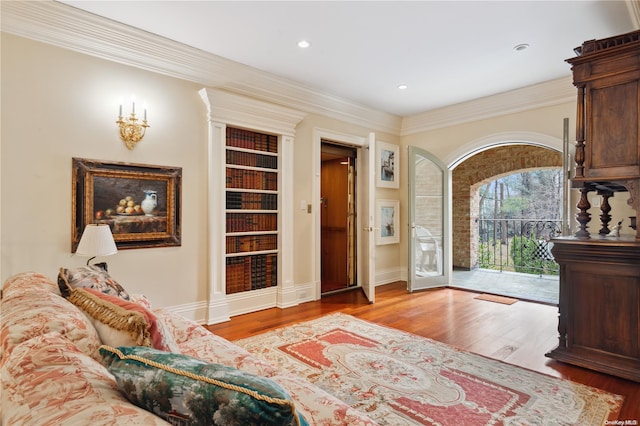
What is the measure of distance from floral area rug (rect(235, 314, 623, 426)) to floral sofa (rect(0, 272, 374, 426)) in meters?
1.02

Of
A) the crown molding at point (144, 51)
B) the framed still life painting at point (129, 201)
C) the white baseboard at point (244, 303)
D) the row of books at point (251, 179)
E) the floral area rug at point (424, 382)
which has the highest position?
the crown molding at point (144, 51)

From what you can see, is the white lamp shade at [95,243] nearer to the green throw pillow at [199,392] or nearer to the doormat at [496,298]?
the green throw pillow at [199,392]

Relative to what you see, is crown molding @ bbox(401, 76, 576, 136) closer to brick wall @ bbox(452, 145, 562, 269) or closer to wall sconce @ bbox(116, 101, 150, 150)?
brick wall @ bbox(452, 145, 562, 269)

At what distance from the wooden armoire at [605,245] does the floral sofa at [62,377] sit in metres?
2.46

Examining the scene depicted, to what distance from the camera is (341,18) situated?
2875 millimetres

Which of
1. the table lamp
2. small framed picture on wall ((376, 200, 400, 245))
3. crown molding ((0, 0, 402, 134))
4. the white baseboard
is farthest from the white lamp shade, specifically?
small framed picture on wall ((376, 200, 400, 245))

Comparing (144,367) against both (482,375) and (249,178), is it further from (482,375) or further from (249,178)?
(249,178)

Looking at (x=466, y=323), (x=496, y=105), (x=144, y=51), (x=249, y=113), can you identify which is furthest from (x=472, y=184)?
(x=144, y=51)

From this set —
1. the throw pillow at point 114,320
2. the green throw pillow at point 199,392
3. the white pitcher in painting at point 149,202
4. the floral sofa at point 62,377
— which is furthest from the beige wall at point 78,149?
the green throw pillow at point 199,392

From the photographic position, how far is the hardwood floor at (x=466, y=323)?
2574 mm

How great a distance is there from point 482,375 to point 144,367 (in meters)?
2.46

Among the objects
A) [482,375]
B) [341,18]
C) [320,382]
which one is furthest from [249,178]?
[482,375]

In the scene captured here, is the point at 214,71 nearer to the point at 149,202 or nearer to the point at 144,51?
the point at 144,51

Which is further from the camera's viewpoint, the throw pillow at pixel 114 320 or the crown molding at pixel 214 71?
the crown molding at pixel 214 71
